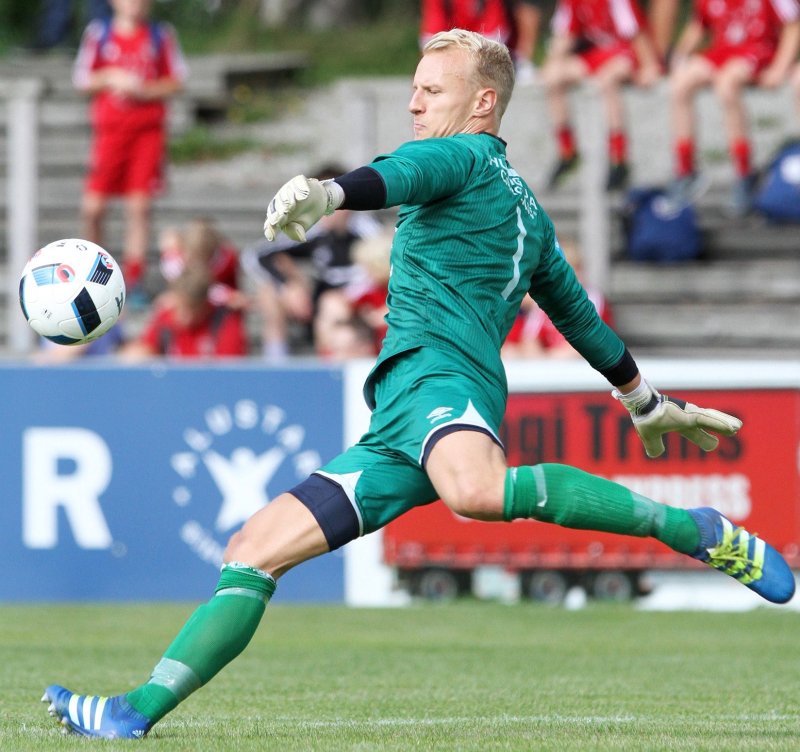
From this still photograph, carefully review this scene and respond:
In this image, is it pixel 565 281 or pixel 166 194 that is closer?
pixel 565 281

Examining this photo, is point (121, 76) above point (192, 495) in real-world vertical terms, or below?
above

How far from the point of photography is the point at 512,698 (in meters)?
6.49

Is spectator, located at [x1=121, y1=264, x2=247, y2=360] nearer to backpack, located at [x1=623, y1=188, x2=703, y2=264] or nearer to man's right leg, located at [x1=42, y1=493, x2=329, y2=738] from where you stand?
backpack, located at [x1=623, y1=188, x2=703, y2=264]

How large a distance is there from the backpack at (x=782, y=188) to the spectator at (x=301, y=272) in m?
3.07

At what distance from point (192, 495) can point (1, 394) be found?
1416 mm

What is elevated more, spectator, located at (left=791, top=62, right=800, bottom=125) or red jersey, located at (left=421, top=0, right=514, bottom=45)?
red jersey, located at (left=421, top=0, right=514, bottom=45)

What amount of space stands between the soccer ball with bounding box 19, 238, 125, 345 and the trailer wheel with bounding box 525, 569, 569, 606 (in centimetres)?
577

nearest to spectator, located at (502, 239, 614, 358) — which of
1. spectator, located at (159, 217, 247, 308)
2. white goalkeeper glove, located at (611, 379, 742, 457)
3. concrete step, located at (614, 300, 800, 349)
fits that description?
concrete step, located at (614, 300, 800, 349)

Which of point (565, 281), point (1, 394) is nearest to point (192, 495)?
point (1, 394)

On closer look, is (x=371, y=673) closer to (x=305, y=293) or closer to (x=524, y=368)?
(x=524, y=368)

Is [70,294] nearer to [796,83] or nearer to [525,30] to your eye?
[796,83]

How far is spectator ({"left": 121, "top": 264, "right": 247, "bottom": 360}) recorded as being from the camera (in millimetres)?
12492

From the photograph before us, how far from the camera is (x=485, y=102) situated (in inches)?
210

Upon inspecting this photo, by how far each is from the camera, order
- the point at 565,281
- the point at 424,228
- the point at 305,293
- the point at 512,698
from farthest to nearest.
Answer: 1. the point at 305,293
2. the point at 512,698
3. the point at 565,281
4. the point at 424,228
